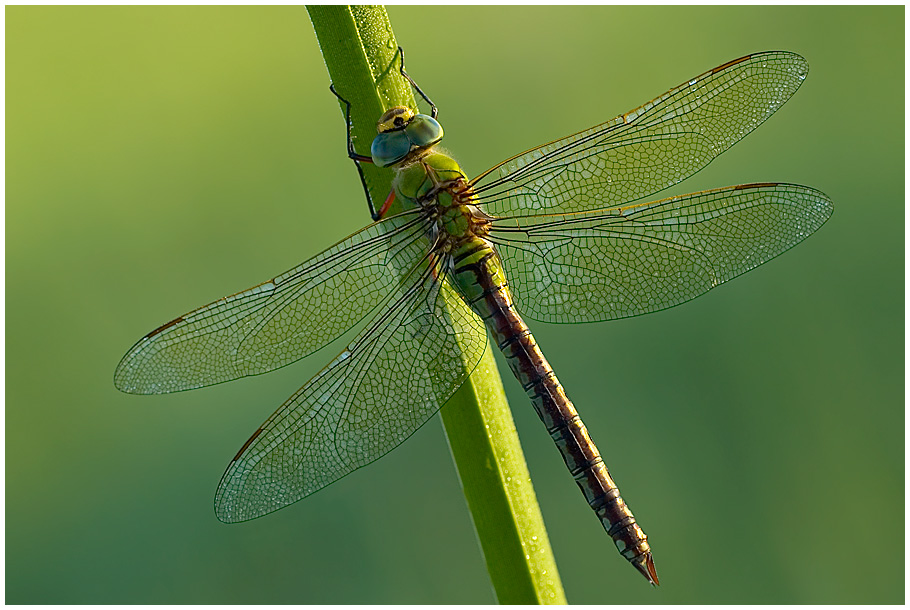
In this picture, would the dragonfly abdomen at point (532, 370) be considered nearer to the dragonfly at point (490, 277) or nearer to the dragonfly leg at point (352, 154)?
the dragonfly at point (490, 277)

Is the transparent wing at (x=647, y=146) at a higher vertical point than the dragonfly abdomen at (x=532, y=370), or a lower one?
higher

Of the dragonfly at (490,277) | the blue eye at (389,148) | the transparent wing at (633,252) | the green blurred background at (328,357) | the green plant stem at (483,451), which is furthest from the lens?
the green blurred background at (328,357)

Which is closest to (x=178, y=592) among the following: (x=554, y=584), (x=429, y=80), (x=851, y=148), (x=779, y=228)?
(x=554, y=584)

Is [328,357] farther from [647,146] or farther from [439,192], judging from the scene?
[647,146]

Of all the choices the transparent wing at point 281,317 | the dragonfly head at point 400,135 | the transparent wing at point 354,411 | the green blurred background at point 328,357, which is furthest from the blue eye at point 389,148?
the green blurred background at point 328,357

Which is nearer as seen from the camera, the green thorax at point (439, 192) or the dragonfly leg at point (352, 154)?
the dragonfly leg at point (352, 154)

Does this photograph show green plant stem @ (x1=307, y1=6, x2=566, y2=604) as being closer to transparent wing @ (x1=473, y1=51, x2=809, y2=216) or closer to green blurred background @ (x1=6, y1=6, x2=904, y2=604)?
transparent wing @ (x1=473, y1=51, x2=809, y2=216)

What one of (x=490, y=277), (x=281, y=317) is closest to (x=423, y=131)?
(x=490, y=277)
